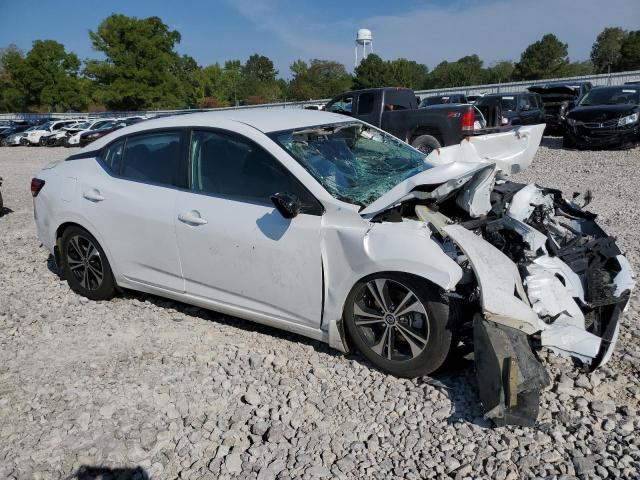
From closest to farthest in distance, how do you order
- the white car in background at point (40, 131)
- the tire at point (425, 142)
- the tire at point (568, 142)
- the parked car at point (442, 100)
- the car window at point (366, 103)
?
the tire at point (425, 142), the car window at point (366, 103), the tire at point (568, 142), the parked car at point (442, 100), the white car in background at point (40, 131)

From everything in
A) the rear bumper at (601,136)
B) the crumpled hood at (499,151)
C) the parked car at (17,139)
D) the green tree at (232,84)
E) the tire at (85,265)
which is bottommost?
the parked car at (17,139)

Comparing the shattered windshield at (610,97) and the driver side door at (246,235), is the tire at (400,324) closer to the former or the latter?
the driver side door at (246,235)

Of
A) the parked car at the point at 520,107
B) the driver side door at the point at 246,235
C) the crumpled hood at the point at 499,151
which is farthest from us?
the parked car at the point at 520,107

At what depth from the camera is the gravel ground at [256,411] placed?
8.71 feet

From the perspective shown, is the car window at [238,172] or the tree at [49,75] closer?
the car window at [238,172]

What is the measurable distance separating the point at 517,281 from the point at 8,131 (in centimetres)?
3745

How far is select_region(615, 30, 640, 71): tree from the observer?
5488 centimetres

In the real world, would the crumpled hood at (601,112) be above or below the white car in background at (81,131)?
above

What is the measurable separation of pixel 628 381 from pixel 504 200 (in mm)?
1374

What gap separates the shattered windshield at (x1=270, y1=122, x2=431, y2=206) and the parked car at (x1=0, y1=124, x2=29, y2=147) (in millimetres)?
32893

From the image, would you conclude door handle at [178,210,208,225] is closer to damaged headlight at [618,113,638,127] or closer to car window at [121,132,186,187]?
car window at [121,132,186,187]

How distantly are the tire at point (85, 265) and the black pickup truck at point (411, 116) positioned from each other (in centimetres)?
838

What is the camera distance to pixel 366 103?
1290cm

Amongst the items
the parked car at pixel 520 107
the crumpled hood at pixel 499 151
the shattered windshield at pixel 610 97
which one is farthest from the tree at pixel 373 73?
the crumpled hood at pixel 499 151
